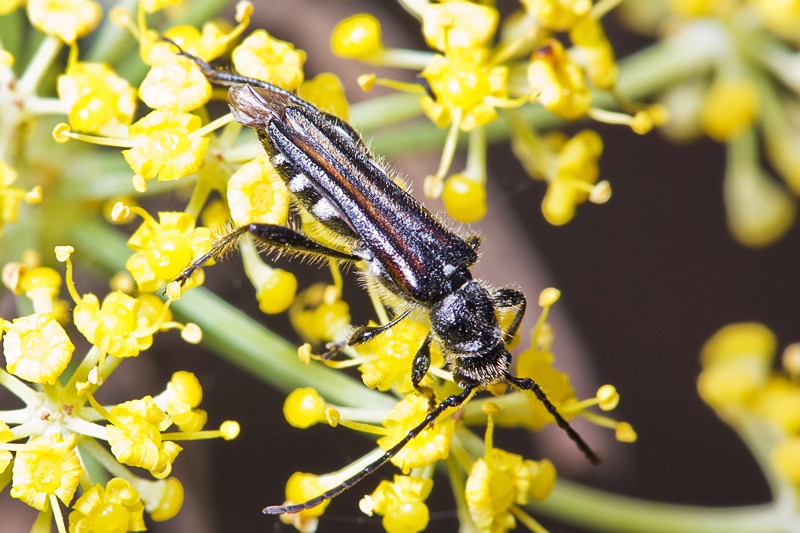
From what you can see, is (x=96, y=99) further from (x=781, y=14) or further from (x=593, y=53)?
(x=781, y=14)

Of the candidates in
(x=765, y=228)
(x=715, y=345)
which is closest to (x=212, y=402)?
(x=715, y=345)

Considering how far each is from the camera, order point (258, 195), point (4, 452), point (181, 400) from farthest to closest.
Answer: point (258, 195) < point (181, 400) < point (4, 452)

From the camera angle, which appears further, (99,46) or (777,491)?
(777,491)

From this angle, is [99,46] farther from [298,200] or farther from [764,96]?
[764,96]

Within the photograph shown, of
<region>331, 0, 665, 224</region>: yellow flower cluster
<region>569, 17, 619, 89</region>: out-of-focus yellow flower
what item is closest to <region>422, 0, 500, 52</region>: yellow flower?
<region>331, 0, 665, 224</region>: yellow flower cluster

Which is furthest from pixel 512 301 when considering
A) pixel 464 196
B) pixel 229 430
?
pixel 229 430

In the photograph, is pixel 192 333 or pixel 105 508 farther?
pixel 192 333
